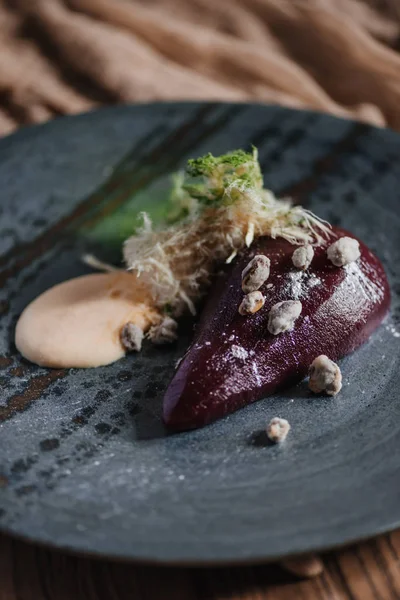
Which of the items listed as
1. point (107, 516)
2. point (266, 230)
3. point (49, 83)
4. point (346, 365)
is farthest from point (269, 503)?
point (49, 83)

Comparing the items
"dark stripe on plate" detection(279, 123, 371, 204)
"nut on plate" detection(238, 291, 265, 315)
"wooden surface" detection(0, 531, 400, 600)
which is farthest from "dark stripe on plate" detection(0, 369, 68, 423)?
"dark stripe on plate" detection(279, 123, 371, 204)

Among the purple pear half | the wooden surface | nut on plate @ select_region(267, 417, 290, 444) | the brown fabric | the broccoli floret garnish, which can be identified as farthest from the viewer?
the brown fabric

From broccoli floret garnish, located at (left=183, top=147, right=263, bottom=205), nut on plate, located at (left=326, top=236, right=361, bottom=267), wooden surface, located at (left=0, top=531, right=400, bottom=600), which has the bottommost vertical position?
wooden surface, located at (left=0, top=531, right=400, bottom=600)

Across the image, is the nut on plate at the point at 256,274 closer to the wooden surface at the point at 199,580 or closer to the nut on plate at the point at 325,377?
the nut on plate at the point at 325,377

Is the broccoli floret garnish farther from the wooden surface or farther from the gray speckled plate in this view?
the wooden surface

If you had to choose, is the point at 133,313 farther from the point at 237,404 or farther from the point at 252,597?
the point at 252,597

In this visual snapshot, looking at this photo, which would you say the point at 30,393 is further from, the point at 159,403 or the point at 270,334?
the point at 270,334
